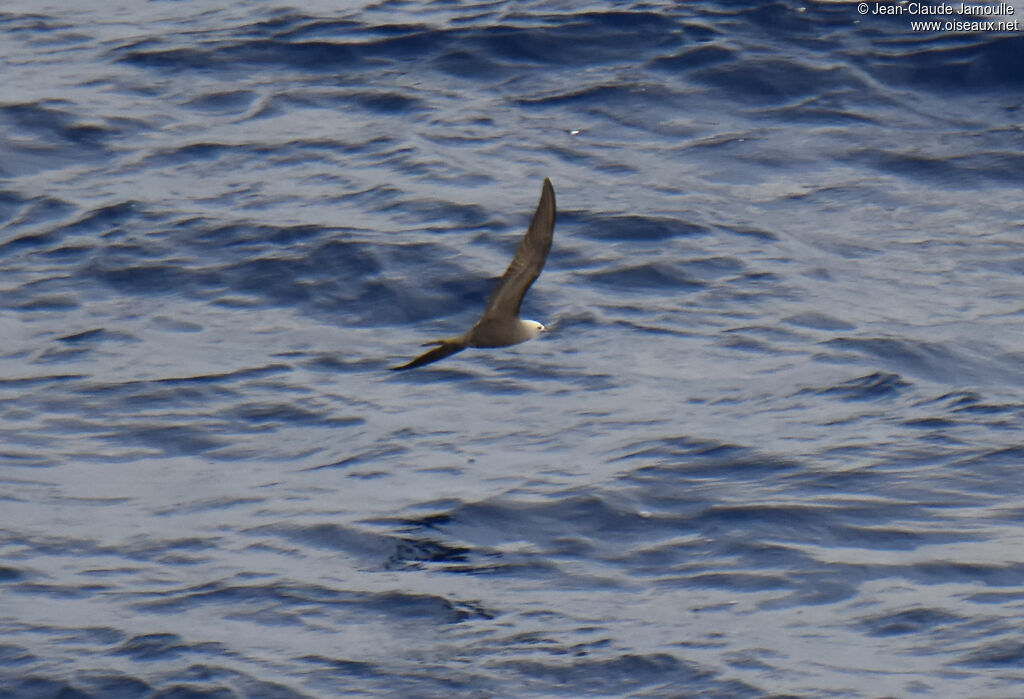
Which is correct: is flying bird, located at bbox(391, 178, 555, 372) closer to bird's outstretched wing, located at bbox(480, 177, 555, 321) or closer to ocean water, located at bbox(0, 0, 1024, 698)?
bird's outstretched wing, located at bbox(480, 177, 555, 321)

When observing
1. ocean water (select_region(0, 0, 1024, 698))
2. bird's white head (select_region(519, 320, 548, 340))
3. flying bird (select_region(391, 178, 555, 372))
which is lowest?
ocean water (select_region(0, 0, 1024, 698))

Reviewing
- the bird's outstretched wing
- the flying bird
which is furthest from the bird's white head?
the bird's outstretched wing

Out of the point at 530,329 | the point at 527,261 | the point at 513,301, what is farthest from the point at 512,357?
the point at 527,261

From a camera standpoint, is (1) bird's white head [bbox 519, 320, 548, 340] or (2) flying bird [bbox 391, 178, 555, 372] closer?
(2) flying bird [bbox 391, 178, 555, 372]

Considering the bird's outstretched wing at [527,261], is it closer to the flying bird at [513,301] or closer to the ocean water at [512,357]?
the flying bird at [513,301]

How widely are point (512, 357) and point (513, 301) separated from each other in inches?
134

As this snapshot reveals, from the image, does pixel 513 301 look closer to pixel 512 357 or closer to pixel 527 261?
pixel 527 261

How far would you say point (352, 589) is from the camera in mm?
11125

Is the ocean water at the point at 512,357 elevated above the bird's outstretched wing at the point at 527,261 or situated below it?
below

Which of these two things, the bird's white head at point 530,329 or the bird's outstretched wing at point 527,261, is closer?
the bird's outstretched wing at point 527,261

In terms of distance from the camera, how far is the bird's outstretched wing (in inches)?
415

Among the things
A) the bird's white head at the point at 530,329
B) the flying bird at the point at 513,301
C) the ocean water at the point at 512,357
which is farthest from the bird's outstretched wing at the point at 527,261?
the ocean water at the point at 512,357

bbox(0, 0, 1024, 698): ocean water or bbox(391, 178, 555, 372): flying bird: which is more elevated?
bbox(391, 178, 555, 372): flying bird

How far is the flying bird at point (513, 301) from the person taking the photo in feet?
34.7
